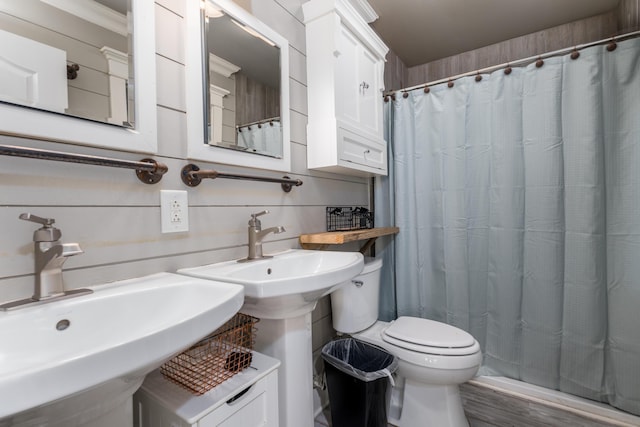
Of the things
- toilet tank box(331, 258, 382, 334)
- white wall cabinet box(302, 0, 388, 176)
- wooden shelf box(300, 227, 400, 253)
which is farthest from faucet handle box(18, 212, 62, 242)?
toilet tank box(331, 258, 382, 334)

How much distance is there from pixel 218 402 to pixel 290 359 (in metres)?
0.31

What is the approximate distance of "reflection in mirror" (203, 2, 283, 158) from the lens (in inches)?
41.8

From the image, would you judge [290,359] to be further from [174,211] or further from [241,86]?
[241,86]

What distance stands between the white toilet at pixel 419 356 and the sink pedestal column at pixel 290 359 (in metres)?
0.53

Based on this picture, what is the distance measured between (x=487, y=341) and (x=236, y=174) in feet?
5.61

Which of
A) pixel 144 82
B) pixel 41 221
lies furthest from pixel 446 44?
pixel 41 221

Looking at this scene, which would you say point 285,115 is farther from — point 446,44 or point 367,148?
point 446,44

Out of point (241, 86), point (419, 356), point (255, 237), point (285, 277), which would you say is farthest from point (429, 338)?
point (241, 86)

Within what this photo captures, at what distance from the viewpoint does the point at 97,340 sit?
0.63 meters

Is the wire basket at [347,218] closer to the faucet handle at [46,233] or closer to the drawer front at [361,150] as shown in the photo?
the drawer front at [361,150]

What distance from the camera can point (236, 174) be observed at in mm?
1109

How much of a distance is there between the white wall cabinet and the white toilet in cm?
66

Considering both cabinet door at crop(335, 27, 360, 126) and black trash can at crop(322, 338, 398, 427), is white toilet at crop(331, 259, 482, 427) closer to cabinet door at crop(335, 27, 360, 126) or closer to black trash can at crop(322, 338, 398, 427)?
black trash can at crop(322, 338, 398, 427)

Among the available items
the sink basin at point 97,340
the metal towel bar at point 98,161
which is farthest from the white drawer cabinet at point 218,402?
the metal towel bar at point 98,161
